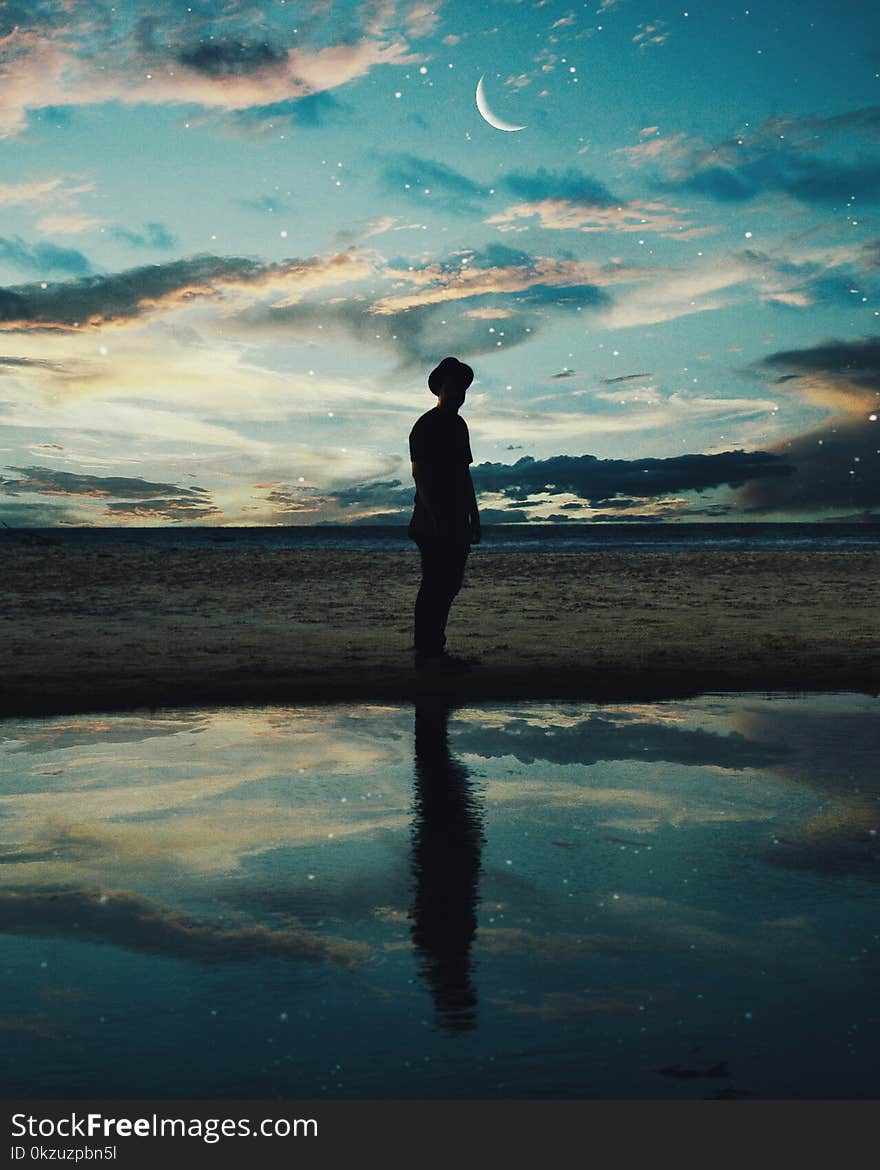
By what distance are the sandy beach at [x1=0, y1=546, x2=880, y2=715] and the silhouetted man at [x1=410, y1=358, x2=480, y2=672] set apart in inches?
25.1

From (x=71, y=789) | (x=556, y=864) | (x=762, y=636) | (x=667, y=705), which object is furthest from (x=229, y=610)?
(x=556, y=864)

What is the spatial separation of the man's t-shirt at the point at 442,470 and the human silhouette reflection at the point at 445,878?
2980 millimetres

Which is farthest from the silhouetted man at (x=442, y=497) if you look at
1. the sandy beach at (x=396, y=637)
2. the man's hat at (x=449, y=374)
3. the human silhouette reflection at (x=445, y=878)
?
the human silhouette reflection at (x=445, y=878)

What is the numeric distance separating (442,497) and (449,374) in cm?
100

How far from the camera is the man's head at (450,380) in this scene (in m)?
9.32

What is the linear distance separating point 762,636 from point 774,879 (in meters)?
9.06

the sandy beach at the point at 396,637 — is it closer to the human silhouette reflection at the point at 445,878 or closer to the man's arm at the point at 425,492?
the man's arm at the point at 425,492

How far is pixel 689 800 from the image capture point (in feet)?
17.4

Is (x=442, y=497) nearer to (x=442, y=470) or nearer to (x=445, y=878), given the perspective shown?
(x=442, y=470)

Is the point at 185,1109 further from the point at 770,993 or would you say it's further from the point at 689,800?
the point at 689,800

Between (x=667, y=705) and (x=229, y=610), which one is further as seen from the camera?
(x=229, y=610)

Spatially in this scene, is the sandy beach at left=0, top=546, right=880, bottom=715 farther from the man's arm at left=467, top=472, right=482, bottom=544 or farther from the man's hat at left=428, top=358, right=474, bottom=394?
the man's hat at left=428, top=358, right=474, bottom=394

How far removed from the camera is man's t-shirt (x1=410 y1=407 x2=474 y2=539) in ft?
30.7

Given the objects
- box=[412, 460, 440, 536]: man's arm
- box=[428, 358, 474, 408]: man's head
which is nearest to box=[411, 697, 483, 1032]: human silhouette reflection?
box=[412, 460, 440, 536]: man's arm
